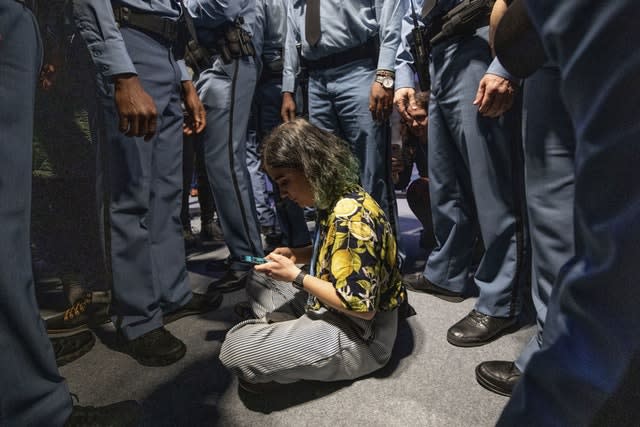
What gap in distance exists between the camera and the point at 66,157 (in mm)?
1241

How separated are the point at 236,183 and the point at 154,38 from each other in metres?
0.68

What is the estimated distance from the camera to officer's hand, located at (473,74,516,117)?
1.02m

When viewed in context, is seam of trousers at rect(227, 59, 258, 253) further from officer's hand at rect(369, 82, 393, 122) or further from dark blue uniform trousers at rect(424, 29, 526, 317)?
dark blue uniform trousers at rect(424, 29, 526, 317)

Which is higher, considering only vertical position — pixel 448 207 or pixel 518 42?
pixel 518 42

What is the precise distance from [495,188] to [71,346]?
1449mm

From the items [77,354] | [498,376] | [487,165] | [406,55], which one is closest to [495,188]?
[487,165]

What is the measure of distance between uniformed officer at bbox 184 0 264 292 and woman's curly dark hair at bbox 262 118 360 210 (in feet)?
2.11

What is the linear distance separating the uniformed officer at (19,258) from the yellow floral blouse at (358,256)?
0.60 meters

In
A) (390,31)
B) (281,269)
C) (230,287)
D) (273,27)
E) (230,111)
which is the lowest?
(230,287)

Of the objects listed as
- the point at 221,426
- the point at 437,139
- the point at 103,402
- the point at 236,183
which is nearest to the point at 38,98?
the point at 236,183

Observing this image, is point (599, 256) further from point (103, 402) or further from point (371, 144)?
point (371, 144)

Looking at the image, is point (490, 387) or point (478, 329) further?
point (478, 329)

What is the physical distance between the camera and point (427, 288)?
1570 mm

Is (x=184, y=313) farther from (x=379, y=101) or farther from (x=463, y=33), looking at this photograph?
(x=463, y=33)
